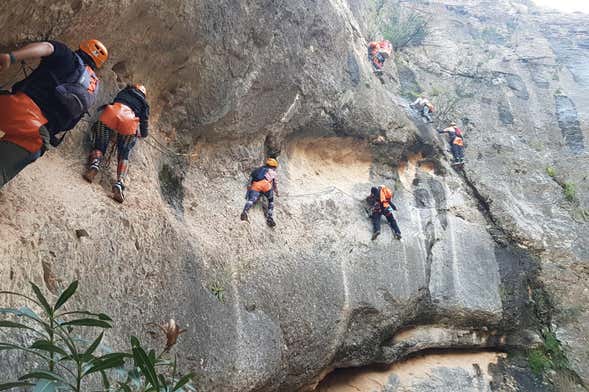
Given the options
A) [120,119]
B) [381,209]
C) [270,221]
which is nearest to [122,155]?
[120,119]

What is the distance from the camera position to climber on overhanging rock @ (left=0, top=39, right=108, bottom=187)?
3.87m

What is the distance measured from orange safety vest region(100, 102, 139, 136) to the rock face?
0.50 m

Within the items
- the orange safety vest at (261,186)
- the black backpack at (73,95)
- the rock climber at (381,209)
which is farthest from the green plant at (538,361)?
the black backpack at (73,95)

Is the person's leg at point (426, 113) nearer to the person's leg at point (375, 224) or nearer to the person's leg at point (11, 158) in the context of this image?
the person's leg at point (375, 224)

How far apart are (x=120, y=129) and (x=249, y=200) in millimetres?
2938

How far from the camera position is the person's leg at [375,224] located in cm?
998

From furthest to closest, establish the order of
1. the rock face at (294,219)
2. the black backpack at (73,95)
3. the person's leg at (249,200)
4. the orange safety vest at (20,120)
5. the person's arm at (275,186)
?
the person's arm at (275,186)
the person's leg at (249,200)
the rock face at (294,219)
the black backpack at (73,95)
the orange safety vest at (20,120)

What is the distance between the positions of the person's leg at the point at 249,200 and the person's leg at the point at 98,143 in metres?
2.73

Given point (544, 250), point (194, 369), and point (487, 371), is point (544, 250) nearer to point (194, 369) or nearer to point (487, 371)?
point (487, 371)

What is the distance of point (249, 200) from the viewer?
26.3ft

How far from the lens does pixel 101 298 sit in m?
4.89

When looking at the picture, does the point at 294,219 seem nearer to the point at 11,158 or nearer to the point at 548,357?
the point at 11,158

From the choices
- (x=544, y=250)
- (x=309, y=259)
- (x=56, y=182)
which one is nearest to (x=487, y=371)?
(x=544, y=250)

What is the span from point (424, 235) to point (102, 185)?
8050mm
